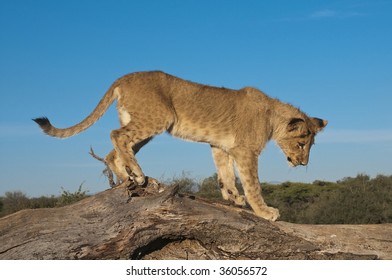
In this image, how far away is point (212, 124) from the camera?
32.8 ft

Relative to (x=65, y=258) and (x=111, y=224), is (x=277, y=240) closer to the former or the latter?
(x=111, y=224)

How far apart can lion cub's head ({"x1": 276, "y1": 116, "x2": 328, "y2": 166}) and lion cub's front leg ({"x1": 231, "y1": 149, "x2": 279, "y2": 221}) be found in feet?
3.85

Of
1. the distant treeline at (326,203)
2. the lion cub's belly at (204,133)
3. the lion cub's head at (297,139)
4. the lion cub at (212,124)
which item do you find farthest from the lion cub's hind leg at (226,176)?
the distant treeline at (326,203)

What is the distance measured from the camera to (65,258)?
7.54 metres

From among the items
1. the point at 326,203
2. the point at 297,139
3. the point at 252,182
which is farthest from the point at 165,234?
the point at 326,203

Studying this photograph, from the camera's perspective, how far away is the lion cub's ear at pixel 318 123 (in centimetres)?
1086

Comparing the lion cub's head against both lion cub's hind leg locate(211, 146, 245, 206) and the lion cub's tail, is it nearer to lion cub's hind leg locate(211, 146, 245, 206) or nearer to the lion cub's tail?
lion cub's hind leg locate(211, 146, 245, 206)

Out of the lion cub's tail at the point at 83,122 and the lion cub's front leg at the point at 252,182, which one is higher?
the lion cub's tail at the point at 83,122

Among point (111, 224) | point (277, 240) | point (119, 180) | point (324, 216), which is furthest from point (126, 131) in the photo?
point (324, 216)

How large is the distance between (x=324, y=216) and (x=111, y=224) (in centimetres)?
1599

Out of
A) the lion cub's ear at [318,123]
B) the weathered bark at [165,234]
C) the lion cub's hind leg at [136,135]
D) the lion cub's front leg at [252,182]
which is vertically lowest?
Result: the weathered bark at [165,234]

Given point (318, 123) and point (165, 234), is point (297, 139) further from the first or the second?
point (165, 234)

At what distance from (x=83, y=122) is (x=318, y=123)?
4524 mm

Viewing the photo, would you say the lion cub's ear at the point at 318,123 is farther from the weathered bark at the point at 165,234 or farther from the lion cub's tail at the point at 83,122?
the lion cub's tail at the point at 83,122
